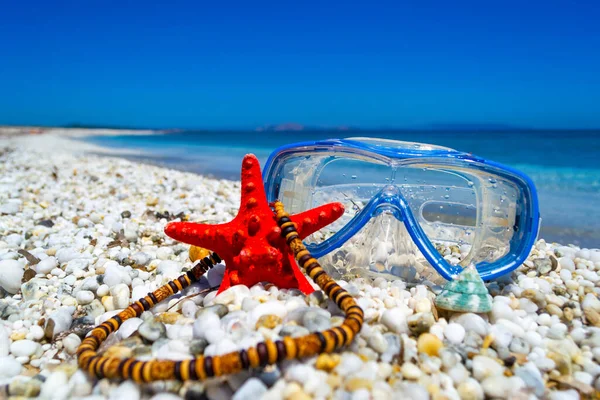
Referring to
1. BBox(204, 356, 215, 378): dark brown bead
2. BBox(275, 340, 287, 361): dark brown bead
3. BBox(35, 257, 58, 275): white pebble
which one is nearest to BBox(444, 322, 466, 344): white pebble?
BBox(275, 340, 287, 361): dark brown bead

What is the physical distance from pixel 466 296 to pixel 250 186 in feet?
4.42

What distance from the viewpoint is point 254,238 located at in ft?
8.45

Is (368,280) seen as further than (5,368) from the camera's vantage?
Yes

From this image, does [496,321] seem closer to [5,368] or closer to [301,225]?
[301,225]

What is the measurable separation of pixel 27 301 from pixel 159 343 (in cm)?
146

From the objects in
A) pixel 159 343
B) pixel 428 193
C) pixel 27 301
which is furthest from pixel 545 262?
pixel 27 301

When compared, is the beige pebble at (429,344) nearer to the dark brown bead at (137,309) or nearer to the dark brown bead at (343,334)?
the dark brown bead at (343,334)

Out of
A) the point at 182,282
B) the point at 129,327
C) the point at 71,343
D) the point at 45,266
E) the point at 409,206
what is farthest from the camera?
the point at 45,266

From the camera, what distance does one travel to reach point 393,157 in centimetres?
286

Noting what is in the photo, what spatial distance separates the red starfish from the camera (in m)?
2.50

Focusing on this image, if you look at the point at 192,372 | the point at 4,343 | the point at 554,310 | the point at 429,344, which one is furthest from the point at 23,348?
the point at 554,310

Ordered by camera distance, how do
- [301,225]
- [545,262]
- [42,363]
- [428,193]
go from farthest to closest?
[428,193]
[545,262]
[301,225]
[42,363]

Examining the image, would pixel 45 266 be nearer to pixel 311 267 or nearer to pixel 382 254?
pixel 311 267

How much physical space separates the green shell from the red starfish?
72cm
